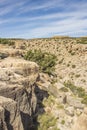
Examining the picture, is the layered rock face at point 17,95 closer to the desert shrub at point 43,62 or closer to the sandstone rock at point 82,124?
the sandstone rock at point 82,124

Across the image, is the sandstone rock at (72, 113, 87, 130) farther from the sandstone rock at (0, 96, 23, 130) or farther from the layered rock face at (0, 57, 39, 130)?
the sandstone rock at (0, 96, 23, 130)

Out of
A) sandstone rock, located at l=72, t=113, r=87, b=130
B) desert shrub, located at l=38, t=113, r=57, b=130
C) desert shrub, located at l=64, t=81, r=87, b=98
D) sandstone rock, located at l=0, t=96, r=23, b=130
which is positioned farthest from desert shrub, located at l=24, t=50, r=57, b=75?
sandstone rock, located at l=0, t=96, r=23, b=130

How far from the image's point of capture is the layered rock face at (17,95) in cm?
1788

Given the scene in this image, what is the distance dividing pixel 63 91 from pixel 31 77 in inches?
270

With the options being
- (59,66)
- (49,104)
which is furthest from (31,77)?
(59,66)

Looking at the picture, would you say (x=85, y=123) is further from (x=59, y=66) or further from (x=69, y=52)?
(x=69, y=52)

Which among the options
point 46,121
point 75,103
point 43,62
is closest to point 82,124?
point 46,121

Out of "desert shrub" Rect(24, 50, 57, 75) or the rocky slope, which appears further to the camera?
"desert shrub" Rect(24, 50, 57, 75)

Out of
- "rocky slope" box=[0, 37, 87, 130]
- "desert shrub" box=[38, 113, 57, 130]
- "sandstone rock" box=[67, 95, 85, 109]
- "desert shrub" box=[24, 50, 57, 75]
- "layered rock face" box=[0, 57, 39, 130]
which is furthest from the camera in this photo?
"desert shrub" box=[24, 50, 57, 75]

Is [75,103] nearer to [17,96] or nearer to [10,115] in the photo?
[17,96]

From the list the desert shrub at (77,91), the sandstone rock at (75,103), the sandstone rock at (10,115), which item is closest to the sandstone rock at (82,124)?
the sandstone rock at (10,115)

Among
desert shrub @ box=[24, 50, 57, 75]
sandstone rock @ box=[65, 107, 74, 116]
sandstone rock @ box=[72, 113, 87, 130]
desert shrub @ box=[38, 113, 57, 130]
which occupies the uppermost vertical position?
desert shrub @ box=[24, 50, 57, 75]

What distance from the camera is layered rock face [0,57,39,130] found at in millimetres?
17875

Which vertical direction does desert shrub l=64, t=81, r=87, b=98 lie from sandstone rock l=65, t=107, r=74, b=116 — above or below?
below
